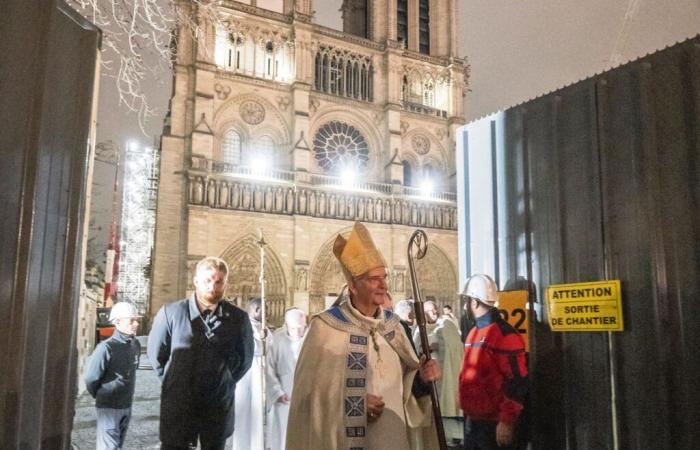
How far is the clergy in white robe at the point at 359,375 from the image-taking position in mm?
2438

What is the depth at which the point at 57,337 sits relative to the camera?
196 centimetres

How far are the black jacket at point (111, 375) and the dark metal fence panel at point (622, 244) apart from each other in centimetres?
337

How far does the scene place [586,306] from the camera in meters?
3.43

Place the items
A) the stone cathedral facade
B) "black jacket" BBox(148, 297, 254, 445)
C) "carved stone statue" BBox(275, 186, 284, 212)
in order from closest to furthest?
"black jacket" BBox(148, 297, 254, 445) < the stone cathedral facade < "carved stone statue" BBox(275, 186, 284, 212)

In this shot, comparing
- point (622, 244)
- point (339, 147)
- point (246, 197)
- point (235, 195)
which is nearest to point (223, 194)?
point (235, 195)

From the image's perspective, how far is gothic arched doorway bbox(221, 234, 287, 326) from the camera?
67.9 ft

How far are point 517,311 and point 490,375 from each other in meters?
0.88

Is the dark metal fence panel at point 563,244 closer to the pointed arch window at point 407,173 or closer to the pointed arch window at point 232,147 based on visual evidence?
the pointed arch window at point 232,147

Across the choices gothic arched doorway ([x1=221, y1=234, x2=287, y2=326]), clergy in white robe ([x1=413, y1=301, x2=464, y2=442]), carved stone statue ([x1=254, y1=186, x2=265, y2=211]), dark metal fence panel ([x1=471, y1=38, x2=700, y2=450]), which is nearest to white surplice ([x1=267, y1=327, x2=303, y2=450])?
clergy in white robe ([x1=413, y1=301, x2=464, y2=442])

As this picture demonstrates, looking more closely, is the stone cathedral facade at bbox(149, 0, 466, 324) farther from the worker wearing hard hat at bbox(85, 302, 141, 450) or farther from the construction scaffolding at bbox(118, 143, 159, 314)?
the worker wearing hard hat at bbox(85, 302, 141, 450)

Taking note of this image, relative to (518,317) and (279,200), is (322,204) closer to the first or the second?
(279,200)

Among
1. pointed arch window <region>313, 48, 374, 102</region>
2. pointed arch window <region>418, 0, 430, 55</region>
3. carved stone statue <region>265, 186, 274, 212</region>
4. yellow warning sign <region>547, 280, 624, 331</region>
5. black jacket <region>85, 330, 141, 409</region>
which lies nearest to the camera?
yellow warning sign <region>547, 280, 624, 331</region>

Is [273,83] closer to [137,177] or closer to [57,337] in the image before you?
[137,177]

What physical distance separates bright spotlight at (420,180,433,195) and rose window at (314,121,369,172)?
3234 millimetres
